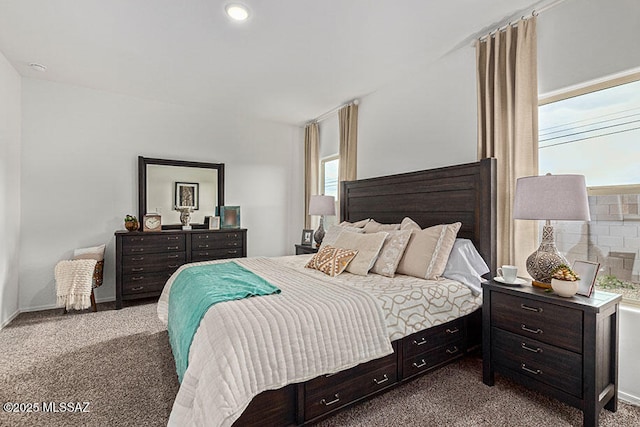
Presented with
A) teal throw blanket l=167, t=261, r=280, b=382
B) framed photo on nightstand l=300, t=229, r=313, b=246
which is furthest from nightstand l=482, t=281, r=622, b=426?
framed photo on nightstand l=300, t=229, r=313, b=246

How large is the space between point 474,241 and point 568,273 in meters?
0.84

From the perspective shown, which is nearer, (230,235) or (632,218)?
(632,218)

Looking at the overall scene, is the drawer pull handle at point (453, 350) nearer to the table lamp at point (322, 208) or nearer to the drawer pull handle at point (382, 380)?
the drawer pull handle at point (382, 380)

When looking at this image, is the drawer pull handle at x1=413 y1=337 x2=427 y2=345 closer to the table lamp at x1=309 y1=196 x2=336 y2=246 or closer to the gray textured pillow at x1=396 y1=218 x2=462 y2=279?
the gray textured pillow at x1=396 y1=218 x2=462 y2=279

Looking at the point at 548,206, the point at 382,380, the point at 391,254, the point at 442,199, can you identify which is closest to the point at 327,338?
the point at 382,380

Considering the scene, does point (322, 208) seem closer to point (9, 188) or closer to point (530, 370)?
point (530, 370)

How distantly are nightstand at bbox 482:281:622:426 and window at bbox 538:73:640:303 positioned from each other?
39cm

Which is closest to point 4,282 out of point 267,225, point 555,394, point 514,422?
point 267,225

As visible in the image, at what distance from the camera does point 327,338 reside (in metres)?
1.57

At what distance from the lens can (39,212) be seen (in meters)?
3.68

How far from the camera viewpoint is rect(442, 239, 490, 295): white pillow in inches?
91.9

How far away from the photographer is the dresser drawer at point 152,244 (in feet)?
12.3

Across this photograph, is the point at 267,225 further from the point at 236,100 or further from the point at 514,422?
the point at 514,422

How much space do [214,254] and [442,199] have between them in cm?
317
